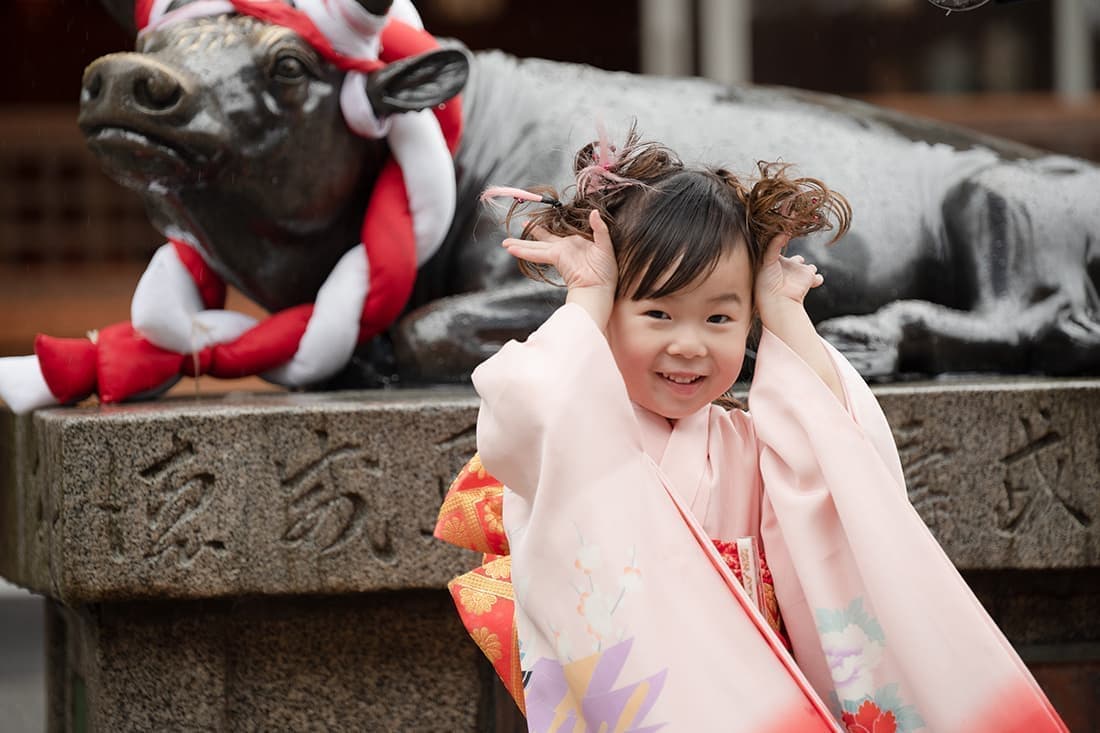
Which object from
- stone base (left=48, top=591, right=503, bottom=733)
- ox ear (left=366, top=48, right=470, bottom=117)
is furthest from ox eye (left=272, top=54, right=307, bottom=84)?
stone base (left=48, top=591, right=503, bottom=733)

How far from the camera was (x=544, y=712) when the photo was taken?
1.78 m

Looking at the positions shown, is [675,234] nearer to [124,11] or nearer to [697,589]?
[697,589]

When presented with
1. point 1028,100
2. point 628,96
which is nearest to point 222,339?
point 628,96

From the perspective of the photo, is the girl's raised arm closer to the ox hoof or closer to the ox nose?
the ox hoof

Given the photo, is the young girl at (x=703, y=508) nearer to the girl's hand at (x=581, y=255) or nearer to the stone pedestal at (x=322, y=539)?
the girl's hand at (x=581, y=255)

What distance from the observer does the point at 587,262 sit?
1793mm

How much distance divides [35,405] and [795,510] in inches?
75.7

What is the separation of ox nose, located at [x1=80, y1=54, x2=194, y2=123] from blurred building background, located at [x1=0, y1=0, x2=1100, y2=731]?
403cm

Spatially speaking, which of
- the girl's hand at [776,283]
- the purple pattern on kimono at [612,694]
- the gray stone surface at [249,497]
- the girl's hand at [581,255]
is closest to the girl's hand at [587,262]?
the girl's hand at [581,255]

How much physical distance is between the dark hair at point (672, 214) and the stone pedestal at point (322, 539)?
101 centimetres

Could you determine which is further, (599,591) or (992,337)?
(992,337)

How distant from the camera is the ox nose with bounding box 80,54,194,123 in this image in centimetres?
288

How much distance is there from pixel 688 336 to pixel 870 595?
37cm

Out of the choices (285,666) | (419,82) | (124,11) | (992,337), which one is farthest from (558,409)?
(124,11)
